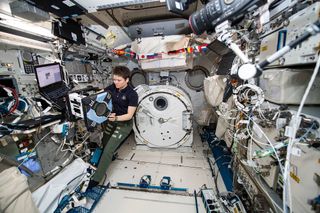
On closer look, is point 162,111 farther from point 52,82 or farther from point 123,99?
point 52,82

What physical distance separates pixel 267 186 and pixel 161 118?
6.83ft

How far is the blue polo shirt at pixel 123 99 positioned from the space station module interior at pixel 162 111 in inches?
9.7

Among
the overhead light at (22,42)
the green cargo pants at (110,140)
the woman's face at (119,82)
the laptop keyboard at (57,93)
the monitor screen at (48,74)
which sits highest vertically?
the overhead light at (22,42)

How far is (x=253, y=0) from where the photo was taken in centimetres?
84

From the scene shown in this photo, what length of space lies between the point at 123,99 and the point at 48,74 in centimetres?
111

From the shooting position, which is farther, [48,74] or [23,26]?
[48,74]

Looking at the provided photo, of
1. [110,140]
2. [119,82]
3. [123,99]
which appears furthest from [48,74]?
[110,140]

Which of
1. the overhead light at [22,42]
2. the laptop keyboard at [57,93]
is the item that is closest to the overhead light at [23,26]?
the overhead light at [22,42]

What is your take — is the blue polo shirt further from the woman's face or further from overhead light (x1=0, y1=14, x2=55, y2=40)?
overhead light (x1=0, y1=14, x2=55, y2=40)

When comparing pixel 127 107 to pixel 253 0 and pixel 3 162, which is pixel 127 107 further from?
pixel 253 0

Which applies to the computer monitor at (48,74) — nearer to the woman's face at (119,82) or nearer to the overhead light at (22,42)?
the overhead light at (22,42)

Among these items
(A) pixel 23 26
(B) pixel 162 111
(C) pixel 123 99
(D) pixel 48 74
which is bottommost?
(B) pixel 162 111

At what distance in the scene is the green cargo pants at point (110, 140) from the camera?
2256 mm

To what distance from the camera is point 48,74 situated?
2002 millimetres
